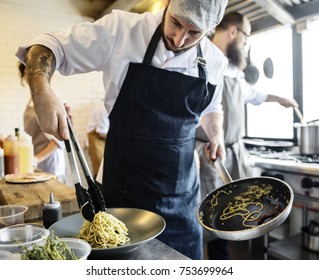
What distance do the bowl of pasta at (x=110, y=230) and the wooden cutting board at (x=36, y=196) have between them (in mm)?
222

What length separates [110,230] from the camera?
69cm

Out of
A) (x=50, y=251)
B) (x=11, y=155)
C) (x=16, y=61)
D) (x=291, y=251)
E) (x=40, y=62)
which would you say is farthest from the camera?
(x=16, y=61)

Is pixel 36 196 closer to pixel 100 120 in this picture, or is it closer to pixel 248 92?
pixel 248 92

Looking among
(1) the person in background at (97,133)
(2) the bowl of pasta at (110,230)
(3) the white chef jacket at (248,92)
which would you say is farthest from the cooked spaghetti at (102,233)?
(1) the person in background at (97,133)

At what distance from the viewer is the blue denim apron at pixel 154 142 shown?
3.41 feet

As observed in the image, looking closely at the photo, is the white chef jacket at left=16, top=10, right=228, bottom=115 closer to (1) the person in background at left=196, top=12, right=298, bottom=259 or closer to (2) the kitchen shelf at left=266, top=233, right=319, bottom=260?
(1) the person in background at left=196, top=12, right=298, bottom=259

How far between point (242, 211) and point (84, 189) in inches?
18.2

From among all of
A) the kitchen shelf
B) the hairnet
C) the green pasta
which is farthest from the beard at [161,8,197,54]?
the kitchen shelf

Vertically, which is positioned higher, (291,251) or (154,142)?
(154,142)

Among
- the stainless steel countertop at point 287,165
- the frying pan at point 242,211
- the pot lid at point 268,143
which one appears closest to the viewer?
the frying pan at point 242,211

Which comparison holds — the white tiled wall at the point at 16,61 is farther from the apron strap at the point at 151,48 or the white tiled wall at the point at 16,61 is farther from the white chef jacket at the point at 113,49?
the apron strap at the point at 151,48

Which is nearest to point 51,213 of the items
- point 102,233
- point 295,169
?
point 102,233
